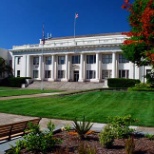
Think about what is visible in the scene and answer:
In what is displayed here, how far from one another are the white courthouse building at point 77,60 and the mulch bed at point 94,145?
4668cm

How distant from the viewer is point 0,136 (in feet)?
30.7

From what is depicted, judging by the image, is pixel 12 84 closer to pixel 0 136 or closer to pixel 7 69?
pixel 7 69

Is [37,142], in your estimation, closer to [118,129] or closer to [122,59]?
[118,129]

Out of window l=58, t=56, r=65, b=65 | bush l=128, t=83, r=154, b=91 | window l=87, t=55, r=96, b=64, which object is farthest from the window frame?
bush l=128, t=83, r=154, b=91

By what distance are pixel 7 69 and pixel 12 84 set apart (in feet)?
31.4

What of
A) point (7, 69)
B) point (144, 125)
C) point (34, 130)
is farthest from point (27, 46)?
point (34, 130)

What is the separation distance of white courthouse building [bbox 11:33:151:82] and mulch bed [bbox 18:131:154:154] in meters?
46.7

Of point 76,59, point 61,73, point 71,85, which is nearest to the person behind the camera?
point 71,85

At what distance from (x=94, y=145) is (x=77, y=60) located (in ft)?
183

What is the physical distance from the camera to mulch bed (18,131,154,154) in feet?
27.0

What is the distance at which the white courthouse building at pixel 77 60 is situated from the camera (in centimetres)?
5841

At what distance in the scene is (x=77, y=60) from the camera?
64500 mm

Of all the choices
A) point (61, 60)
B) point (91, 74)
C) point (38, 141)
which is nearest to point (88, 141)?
point (38, 141)

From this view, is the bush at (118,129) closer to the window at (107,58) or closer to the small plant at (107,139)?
the small plant at (107,139)
